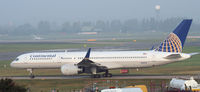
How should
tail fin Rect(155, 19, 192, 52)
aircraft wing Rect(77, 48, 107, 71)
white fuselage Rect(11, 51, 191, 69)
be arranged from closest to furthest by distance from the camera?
1. aircraft wing Rect(77, 48, 107, 71)
2. white fuselage Rect(11, 51, 191, 69)
3. tail fin Rect(155, 19, 192, 52)

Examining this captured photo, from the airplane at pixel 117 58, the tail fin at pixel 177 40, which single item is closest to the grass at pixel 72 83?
the airplane at pixel 117 58

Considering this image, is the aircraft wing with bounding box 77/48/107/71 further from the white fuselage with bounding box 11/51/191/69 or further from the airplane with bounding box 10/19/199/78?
the white fuselage with bounding box 11/51/191/69

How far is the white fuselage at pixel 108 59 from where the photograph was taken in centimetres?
5088

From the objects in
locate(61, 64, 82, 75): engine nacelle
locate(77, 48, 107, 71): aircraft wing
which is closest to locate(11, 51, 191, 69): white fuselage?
locate(77, 48, 107, 71): aircraft wing

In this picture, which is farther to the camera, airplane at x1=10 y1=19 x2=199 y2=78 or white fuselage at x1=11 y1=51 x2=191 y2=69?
white fuselage at x1=11 y1=51 x2=191 y2=69

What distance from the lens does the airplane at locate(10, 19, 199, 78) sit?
50562 mm

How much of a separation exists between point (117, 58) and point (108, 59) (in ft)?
3.65

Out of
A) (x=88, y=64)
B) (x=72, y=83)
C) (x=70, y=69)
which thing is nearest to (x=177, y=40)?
(x=88, y=64)

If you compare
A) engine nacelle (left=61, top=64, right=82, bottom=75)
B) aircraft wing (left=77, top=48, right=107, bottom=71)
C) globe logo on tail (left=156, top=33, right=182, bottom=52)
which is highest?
globe logo on tail (left=156, top=33, right=182, bottom=52)

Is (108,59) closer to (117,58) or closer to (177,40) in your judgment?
(117,58)

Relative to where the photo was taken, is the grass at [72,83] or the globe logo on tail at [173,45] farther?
the globe logo on tail at [173,45]

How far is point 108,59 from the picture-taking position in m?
52.2

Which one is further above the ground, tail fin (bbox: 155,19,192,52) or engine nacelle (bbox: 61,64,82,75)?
tail fin (bbox: 155,19,192,52)

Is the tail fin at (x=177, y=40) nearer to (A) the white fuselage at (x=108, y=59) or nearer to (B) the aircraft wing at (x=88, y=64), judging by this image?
(A) the white fuselage at (x=108, y=59)
